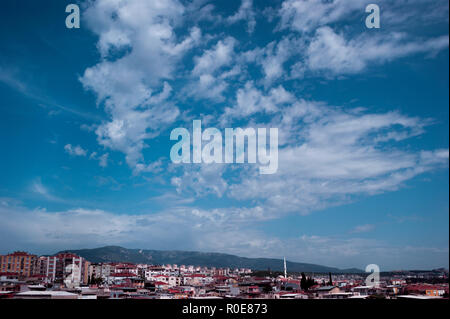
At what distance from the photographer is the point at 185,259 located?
85812 millimetres

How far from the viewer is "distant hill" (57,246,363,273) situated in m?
75.3

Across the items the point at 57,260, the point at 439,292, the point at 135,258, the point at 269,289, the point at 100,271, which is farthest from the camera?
the point at 135,258

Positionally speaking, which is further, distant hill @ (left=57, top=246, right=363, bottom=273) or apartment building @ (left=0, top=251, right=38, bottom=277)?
distant hill @ (left=57, top=246, right=363, bottom=273)

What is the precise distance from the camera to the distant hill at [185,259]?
75262 millimetres

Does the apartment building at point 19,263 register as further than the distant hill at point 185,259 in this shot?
No

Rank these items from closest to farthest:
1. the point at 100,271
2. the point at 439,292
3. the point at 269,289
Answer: the point at 439,292 → the point at 269,289 → the point at 100,271

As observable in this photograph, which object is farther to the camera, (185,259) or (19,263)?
(185,259)
